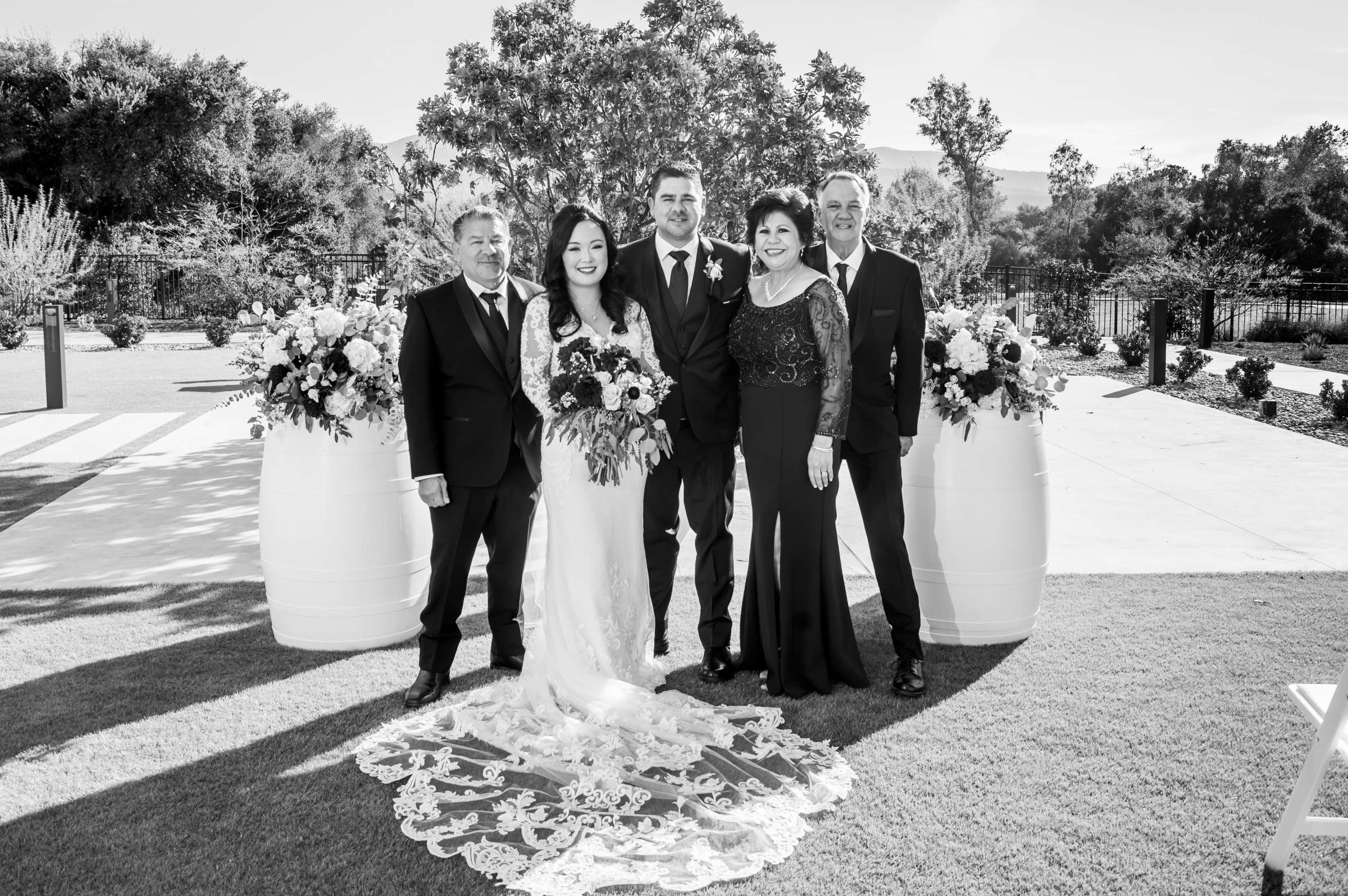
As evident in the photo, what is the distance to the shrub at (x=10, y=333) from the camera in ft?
67.2

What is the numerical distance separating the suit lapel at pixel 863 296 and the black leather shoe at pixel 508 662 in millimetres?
2128

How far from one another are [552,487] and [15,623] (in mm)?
3104

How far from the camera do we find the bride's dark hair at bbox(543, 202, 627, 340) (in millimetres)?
4453

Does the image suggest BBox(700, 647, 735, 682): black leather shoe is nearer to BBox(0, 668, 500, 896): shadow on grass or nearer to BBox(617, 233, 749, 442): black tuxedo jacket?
BBox(617, 233, 749, 442): black tuxedo jacket

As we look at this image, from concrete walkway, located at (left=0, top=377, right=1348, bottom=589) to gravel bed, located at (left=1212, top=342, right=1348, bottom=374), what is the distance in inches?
279

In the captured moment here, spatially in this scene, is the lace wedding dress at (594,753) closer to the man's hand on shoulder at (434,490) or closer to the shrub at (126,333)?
the man's hand on shoulder at (434,490)

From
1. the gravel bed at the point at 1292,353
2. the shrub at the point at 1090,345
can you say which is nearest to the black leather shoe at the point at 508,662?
the gravel bed at the point at 1292,353

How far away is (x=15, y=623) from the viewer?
5.52 metres

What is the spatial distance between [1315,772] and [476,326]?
3.47 metres

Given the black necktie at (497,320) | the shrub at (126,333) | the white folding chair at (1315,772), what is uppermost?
the shrub at (126,333)

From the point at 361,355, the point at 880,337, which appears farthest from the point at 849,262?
the point at 361,355

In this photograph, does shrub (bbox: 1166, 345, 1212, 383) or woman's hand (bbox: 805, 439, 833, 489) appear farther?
shrub (bbox: 1166, 345, 1212, 383)

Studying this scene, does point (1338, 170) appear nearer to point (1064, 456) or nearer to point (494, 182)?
point (1064, 456)

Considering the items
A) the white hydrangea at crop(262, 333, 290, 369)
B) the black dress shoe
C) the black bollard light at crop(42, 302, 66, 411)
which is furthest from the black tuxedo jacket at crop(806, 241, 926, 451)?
the black bollard light at crop(42, 302, 66, 411)
